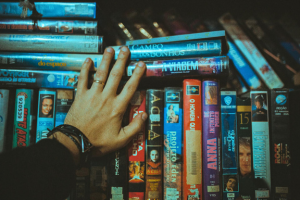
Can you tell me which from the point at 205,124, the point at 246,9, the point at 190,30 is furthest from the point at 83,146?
the point at 246,9

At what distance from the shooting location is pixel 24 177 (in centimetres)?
45

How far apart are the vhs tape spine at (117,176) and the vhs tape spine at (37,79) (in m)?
0.35

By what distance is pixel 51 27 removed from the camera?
2.45ft

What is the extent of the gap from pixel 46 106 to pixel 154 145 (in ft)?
1.51

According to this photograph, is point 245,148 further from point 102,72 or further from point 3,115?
point 3,115

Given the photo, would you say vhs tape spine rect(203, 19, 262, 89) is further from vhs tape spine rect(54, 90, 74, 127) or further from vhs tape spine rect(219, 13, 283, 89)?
vhs tape spine rect(54, 90, 74, 127)

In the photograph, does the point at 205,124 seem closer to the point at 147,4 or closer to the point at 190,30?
the point at 190,30

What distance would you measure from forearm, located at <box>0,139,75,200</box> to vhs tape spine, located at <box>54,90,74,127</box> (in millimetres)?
160

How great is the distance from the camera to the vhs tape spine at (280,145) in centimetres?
63

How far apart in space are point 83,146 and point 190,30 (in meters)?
0.81

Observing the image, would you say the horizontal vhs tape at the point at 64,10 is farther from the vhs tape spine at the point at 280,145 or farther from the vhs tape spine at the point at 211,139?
the vhs tape spine at the point at 280,145

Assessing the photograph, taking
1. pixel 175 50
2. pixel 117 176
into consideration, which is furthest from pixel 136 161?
pixel 175 50

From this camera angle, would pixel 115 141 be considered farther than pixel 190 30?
No

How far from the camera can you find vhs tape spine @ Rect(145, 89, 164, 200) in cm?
63
